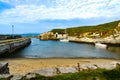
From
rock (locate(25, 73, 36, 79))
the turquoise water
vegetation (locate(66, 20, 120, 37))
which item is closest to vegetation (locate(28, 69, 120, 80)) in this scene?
rock (locate(25, 73, 36, 79))

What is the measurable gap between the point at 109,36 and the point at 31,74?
108103mm

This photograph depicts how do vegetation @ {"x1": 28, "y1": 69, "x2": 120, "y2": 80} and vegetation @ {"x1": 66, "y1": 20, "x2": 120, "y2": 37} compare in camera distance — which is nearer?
vegetation @ {"x1": 28, "y1": 69, "x2": 120, "y2": 80}

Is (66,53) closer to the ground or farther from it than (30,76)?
closer to the ground

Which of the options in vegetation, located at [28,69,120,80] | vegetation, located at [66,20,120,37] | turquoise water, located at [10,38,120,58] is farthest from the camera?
vegetation, located at [66,20,120,37]

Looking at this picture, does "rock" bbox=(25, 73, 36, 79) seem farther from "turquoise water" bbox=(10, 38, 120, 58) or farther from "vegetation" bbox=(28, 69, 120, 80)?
"turquoise water" bbox=(10, 38, 120, 58)

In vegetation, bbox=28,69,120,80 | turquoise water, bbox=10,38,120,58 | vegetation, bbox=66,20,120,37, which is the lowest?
turquoise water, bbox=10,38,120,58

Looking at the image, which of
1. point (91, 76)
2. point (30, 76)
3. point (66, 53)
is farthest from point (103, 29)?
point (30, 76)

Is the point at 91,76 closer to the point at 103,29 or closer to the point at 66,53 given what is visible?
the point at 66,53

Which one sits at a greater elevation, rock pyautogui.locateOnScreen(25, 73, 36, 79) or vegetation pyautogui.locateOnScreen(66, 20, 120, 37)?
vegetation pyautogui.locateOnScreen(66, 20, 120, 37)

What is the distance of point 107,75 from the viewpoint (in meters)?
9.30

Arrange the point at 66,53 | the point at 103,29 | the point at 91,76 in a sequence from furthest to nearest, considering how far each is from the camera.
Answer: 1. the point at 103,29
2. the point at 66,53
3. the point at 91,76

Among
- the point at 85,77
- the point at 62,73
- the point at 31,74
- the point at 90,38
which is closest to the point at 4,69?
the point at 31,74

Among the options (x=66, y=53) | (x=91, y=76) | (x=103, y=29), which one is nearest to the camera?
(x=91, y=76)

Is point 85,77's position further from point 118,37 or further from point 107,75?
point 118,37
